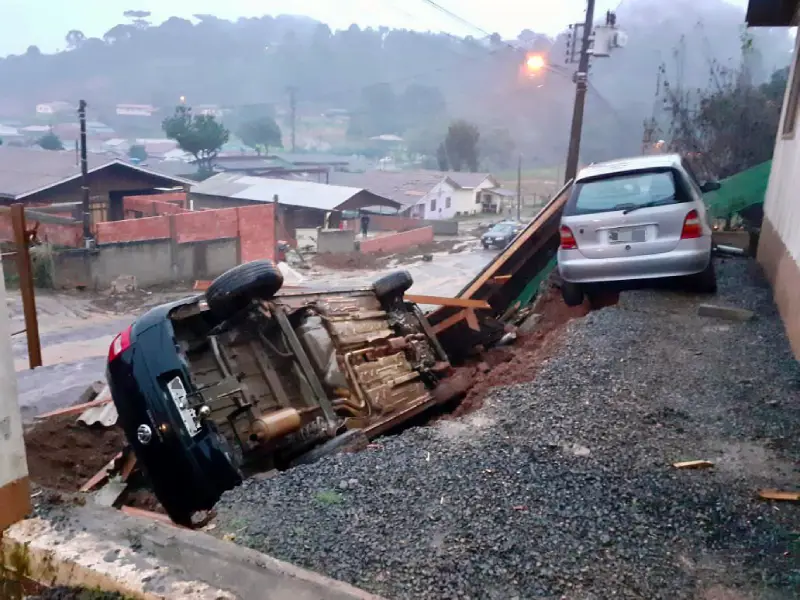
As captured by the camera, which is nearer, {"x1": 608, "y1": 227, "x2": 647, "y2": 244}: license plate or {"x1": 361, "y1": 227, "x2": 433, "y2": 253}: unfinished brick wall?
{"x1": 608, "y1": 227, "x2": 647, "y2": 244}: license plate

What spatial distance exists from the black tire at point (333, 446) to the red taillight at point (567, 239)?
407 centimetres

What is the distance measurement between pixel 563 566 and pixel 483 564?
12.6 inches

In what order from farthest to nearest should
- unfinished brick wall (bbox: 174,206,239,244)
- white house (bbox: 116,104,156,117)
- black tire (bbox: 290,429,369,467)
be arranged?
white house (bbox: 116,104,156,117) < unfinished brick wall (bbox: 174,206,239,244) < black tire (bbox: 290,429,369,467)

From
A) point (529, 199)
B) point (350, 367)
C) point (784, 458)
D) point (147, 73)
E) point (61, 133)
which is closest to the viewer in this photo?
point (784, 458)

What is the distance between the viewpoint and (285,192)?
42094mm

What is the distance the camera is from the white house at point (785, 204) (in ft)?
20.9

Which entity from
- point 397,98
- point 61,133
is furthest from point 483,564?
point 397,98

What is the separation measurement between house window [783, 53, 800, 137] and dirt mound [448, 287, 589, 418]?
4.00 m

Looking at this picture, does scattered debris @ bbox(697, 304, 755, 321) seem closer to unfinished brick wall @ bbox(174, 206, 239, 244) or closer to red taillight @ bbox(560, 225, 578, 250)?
red taillight @ bbox(560, 225, 578, 250)

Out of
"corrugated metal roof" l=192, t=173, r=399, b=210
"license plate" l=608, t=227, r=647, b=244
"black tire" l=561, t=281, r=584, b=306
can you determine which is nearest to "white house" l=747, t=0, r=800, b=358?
"license plate" l=608, t=227, r=647, b=244

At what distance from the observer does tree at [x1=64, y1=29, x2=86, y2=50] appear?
522 ft

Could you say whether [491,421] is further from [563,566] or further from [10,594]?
[10,594]

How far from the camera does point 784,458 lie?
12.3 feet

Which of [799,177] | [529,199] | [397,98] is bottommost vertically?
[529,199]
